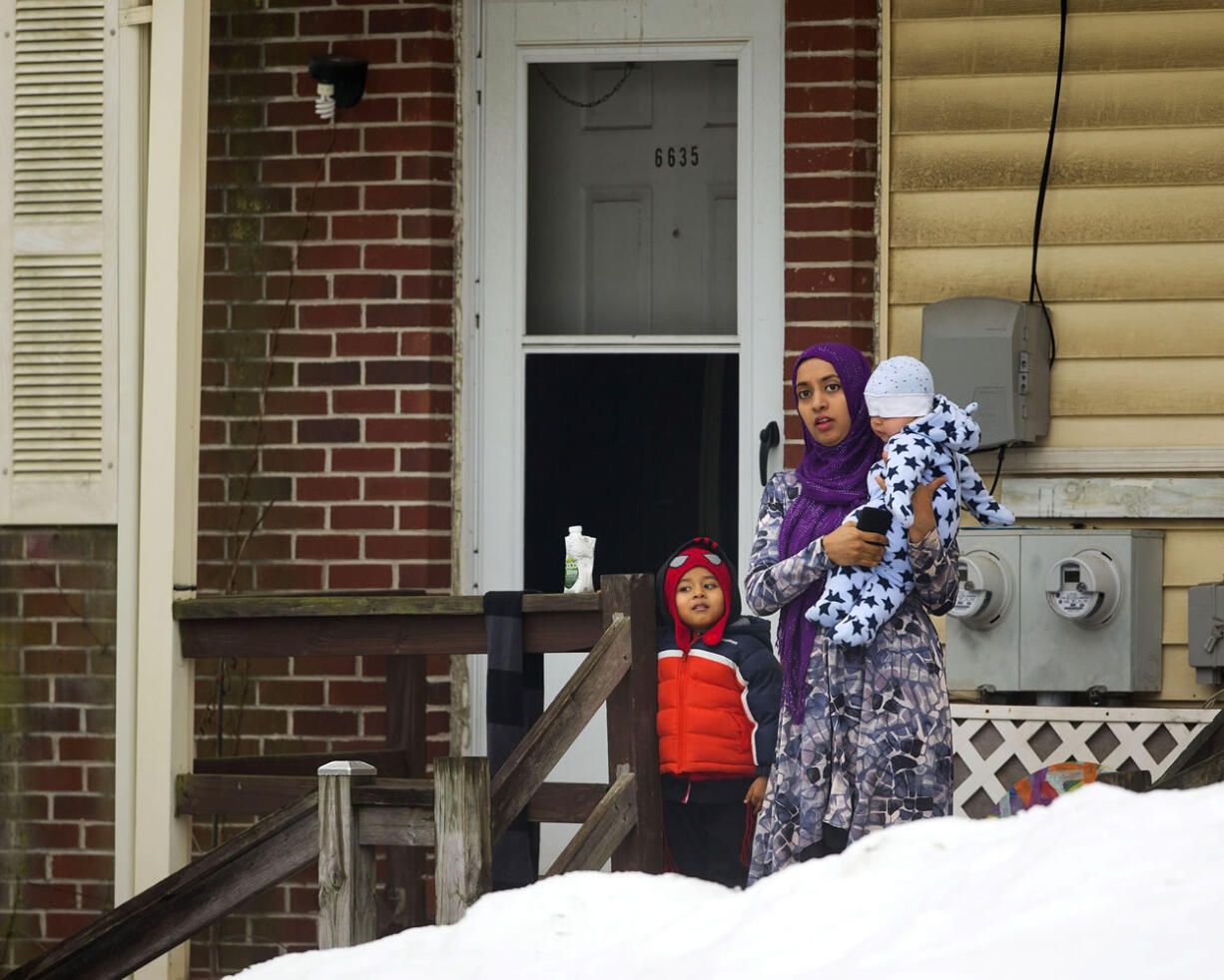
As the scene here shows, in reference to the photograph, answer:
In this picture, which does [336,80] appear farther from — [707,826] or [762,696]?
[707,826]

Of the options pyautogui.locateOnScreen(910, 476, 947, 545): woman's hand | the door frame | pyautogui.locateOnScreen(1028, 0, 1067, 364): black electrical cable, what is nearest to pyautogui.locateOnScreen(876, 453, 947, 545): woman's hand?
pyautogui.locateOnScreen(910, 476, 947, 545): woman's hand

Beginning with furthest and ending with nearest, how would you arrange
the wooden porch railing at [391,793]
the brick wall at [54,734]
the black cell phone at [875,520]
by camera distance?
the brick wall at [54,734]
the black cell phone at [875,520]
the wooden porch railing at [391,793]

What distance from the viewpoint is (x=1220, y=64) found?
5.11m

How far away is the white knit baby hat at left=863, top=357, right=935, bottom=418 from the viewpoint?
3.59 metres

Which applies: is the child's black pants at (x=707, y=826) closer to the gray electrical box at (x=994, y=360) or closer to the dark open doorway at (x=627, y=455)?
the dark open doorway at (x=627, y=455)

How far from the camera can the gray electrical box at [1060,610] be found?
4891 millimetres

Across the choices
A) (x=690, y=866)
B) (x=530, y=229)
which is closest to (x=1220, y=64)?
(x=530, y=229)

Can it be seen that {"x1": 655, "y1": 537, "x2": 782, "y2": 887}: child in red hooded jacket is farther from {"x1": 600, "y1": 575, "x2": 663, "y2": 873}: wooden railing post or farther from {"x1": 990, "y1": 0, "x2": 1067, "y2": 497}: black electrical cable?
{"x1": 990, "y1": 0, "x2": 1067, "y2": 497}: black electrical cable

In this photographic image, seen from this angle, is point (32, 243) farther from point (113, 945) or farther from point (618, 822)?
point (618, 822)

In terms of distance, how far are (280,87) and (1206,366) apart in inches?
126

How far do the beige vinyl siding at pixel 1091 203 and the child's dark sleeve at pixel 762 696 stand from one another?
140cm

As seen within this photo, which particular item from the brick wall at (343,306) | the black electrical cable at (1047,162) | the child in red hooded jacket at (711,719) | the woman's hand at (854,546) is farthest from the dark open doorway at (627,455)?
the woman's hand at (854,546)

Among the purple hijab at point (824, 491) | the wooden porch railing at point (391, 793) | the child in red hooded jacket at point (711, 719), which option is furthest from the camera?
the child in red hooded jacket at point (711, 719)

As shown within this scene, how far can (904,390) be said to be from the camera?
11.8 feet
